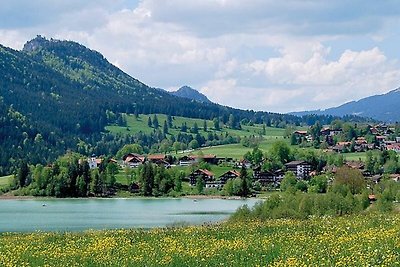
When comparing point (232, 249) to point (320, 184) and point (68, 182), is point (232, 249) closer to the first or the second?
point (320, 184)

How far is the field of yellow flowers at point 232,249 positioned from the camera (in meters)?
24.0

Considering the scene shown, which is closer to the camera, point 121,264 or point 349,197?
point 121,264

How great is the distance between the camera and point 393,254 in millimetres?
23531

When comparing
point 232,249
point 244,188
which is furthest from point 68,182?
point 232,249

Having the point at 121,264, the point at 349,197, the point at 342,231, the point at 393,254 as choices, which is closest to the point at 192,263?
the point at 121,264

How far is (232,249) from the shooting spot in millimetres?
28016

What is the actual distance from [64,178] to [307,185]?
5963 cm

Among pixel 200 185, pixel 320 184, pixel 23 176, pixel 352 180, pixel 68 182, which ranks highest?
pixel 352 180

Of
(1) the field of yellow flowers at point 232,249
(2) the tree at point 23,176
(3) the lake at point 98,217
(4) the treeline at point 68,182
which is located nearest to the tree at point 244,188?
(3) the lake at point 98,217

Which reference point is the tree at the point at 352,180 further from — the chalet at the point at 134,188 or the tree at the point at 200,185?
the chalet at the point at 134,188

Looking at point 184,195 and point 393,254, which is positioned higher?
point 393,254

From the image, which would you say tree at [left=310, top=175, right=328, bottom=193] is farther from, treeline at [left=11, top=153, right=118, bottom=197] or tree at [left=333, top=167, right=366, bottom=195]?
treeline at [left=11, top=153, right=118, bottom=197]

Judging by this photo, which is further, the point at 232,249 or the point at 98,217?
the point at 98,217

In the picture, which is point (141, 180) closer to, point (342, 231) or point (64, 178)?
point (64, 178)
